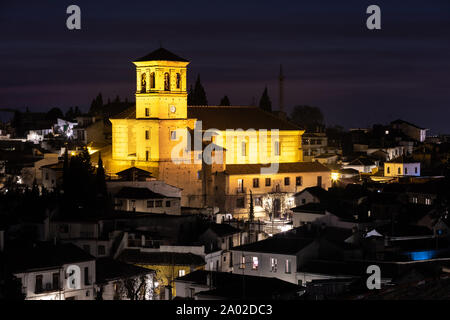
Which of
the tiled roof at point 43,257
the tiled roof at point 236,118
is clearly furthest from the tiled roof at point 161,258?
the tiled roof at point 236,118

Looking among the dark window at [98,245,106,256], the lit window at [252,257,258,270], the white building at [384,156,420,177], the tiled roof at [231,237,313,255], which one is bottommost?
the lit window at [252,257,258,270]

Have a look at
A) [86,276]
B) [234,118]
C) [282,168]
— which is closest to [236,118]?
[234,118]

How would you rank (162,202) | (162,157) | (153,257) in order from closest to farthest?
1. (153,257)
2. (162,202)
3. (162,157)

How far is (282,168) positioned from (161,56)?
429 inches

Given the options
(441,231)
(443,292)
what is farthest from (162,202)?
(443,292)

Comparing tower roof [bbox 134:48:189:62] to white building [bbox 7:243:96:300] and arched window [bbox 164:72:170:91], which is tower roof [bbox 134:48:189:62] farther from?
white building [bbox 7:243:96:300]

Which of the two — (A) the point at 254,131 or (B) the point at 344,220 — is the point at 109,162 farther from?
(B) the point at 344,220

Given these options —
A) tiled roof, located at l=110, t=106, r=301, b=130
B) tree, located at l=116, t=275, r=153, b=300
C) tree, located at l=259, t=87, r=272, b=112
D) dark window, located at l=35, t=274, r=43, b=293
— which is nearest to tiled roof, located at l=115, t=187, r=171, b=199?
tiled roof, located at l=110, t=106, r=301, b=130

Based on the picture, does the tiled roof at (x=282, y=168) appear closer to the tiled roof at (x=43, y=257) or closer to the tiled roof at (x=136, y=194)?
the tiled roof at (x=136, y=194)

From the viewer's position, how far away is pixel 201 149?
58.4 metres

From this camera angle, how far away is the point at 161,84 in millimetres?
58406

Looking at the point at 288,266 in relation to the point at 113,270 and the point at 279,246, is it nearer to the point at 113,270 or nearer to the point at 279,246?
the point at 279,246

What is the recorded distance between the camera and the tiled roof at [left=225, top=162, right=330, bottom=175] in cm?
5988

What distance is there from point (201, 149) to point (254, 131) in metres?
7.26
